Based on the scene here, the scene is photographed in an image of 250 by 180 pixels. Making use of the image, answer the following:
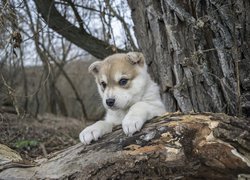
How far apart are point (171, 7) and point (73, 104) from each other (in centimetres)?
901

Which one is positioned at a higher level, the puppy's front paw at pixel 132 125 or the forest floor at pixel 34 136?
the puppy's front paw at pixel 132 125

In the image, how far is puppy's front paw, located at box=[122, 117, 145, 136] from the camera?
3.54 meters

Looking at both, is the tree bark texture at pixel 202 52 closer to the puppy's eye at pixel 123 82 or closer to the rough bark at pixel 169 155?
the puppy's eye at pixel 123 82

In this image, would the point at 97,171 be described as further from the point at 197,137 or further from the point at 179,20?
the point at 179,20

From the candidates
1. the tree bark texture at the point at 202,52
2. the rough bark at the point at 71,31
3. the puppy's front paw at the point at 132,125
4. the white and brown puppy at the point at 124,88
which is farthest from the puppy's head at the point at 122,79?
the rough bark at the point at 71,31

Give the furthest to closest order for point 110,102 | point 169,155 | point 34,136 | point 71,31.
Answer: point 34,136
point 71,31
point 110,102
point 169,155

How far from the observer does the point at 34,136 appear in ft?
23.6

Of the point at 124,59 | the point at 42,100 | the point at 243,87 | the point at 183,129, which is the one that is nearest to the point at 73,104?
the point at 42,100

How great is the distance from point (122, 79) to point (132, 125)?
1.42m

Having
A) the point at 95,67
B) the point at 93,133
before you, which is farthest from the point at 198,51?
the point at 95,67

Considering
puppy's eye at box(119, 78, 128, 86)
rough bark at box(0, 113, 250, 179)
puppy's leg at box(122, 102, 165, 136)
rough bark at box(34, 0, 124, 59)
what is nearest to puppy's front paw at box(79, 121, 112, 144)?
rough bark at box(0, 113, 250, 179)

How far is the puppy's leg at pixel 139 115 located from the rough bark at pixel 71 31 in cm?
241

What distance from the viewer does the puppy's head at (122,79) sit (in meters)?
4.68

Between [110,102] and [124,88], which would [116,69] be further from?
[110,102]
